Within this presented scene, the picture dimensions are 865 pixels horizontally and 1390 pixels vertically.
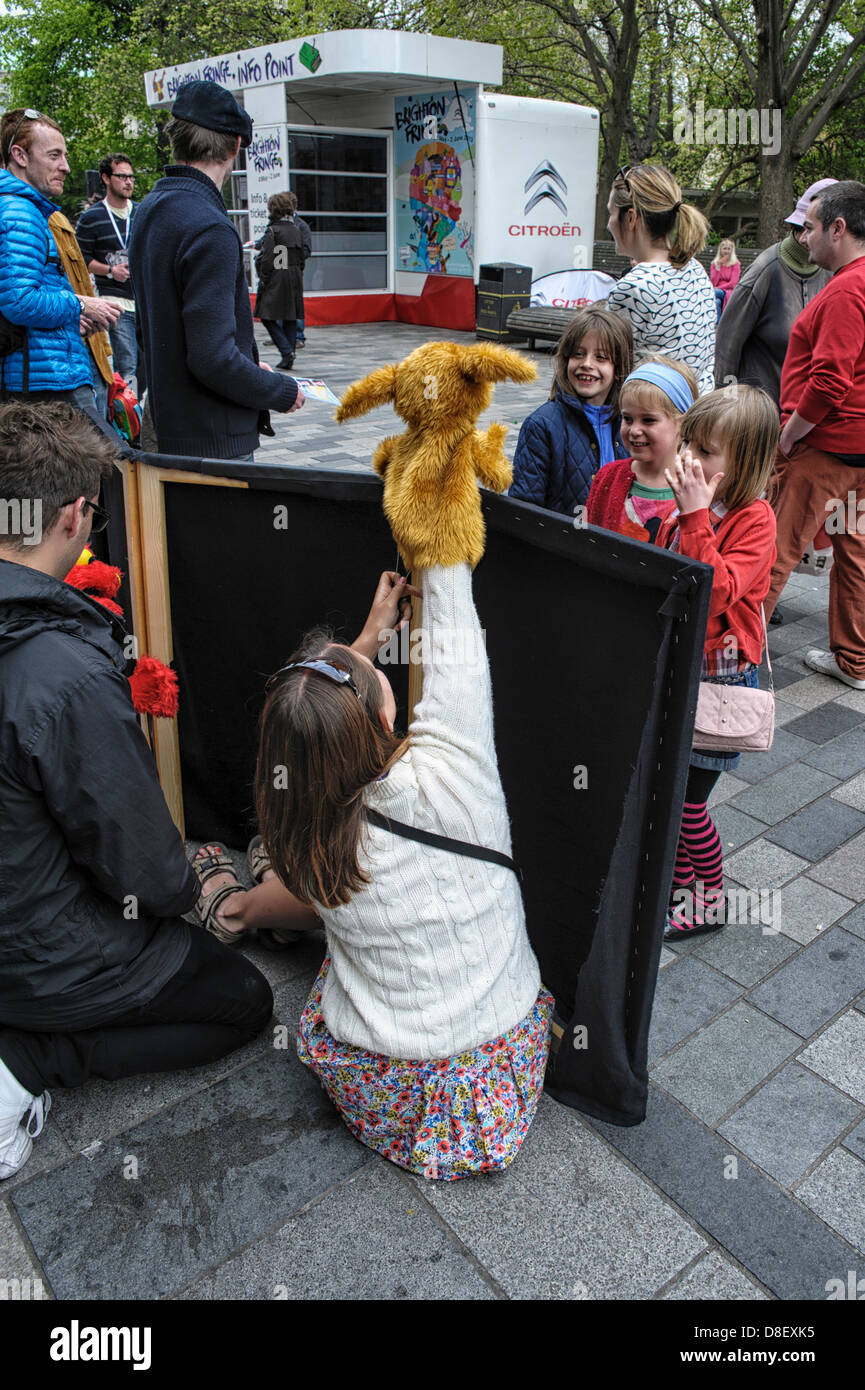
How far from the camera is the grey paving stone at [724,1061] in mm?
2451

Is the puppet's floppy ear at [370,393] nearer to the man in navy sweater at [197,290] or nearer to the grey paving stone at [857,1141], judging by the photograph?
the man in navy sweater at [197,290]

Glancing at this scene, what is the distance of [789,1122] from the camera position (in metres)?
2.38

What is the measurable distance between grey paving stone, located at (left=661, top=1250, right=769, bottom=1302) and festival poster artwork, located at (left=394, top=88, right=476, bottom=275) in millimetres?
15381

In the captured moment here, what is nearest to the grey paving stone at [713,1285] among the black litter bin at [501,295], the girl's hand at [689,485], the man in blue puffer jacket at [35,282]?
the girl's hand at [689,485]

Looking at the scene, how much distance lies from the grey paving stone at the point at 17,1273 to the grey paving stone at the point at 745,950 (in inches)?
74.8

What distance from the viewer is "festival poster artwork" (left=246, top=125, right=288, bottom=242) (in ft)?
48.2

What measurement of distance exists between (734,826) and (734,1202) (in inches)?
65.8

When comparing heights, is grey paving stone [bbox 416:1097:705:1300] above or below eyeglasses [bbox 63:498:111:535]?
below

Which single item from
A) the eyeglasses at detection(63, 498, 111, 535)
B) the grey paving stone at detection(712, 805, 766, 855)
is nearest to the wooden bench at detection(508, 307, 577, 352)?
the grey paving stone at detection(712, 805, 766, 855)

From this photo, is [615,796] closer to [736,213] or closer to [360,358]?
[360,358]

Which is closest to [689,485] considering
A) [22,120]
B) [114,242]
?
[22,120]

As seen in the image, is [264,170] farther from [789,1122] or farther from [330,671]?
[789,1122]

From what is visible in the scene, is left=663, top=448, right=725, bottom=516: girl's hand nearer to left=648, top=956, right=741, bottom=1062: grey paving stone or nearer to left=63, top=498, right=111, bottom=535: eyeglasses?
left=648, top=956, right=741, bottom=1062: grey paving stone
